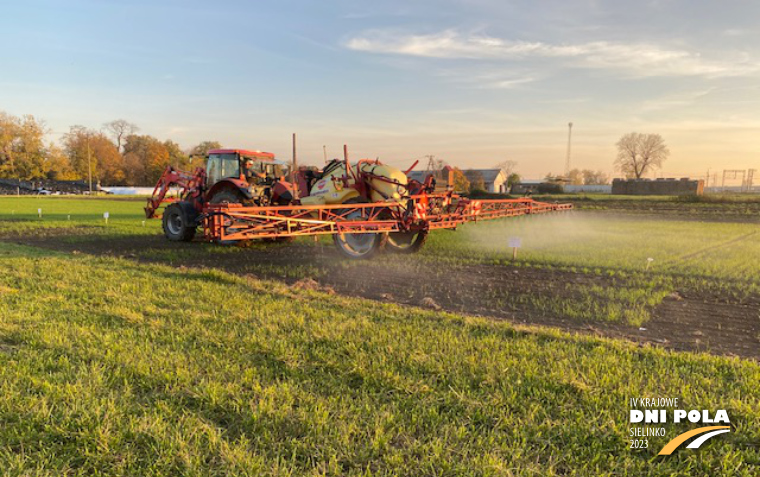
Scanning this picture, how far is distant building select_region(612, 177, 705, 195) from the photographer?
61.8m

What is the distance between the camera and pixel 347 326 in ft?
16.1

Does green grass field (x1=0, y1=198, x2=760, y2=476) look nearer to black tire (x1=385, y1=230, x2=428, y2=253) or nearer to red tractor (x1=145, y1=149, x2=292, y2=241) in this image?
red tractor (x1=145, y1=149, x2=292, y2=241)

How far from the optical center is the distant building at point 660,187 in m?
61.8

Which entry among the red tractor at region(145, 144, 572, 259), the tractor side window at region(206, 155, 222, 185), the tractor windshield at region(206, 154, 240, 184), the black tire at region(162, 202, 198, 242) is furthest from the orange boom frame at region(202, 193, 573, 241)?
the tractor side window at region(206, 155, 222, 185)

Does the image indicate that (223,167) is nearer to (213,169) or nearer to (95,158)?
(213,169)

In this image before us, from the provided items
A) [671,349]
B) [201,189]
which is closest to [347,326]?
[671,349]

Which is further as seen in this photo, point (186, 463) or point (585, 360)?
point (585, 360)

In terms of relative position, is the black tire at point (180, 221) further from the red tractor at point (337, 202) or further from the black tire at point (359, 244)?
the black tire at point (359, 244)

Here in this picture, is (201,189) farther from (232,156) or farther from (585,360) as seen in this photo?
(585,360)

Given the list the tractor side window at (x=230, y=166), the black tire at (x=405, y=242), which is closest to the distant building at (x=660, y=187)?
the black tire at (x=405, y=242)

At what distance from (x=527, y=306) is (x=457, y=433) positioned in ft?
13.3

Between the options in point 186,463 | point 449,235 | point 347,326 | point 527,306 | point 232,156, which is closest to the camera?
point 186,463

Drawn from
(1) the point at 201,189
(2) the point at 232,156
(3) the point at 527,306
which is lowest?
(3) the point at 527,306

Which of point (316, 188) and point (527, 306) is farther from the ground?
point (316, 188)
